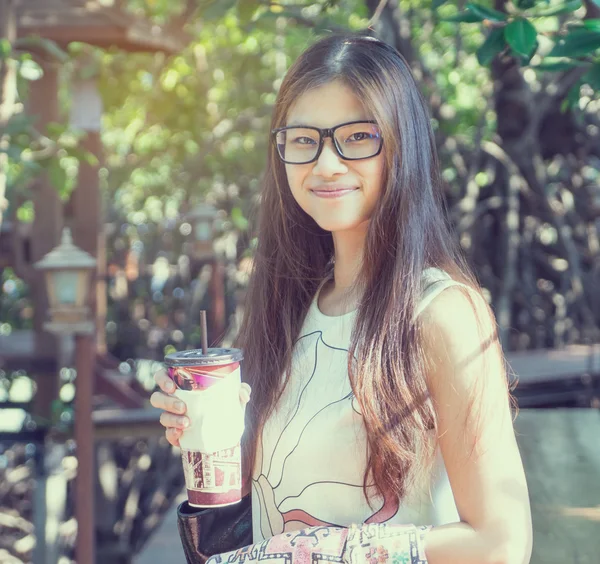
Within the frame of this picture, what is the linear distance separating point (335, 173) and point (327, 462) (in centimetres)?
42

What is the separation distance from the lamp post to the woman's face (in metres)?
2.97

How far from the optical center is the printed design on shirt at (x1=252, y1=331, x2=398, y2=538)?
126 cm

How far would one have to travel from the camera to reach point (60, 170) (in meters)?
3.51

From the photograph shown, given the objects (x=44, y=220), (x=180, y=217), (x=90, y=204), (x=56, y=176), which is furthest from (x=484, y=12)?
(x=180, y=217)

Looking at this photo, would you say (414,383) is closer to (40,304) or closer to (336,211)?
(336,211)

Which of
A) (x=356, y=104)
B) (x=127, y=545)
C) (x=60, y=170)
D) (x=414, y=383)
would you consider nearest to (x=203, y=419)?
(x=414, y=383)

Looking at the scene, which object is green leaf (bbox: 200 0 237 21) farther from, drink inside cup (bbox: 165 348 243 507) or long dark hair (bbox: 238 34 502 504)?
drink inside cup (bbox: 165 348 243 507)

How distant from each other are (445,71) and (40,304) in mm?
3027

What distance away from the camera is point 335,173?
1302 millimetres

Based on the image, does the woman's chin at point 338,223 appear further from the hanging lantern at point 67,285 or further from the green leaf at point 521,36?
the hanging lantern at point 67,285

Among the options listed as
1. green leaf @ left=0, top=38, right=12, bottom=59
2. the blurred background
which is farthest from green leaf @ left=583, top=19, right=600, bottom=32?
green leaf @ left=0, top=38, right=12, bottom=59

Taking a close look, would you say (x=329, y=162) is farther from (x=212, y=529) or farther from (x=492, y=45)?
(x=492, y=45)

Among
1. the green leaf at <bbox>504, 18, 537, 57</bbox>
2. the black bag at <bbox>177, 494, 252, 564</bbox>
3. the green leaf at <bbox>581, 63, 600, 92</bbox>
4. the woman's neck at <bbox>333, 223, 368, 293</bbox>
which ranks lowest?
the black bag at <bbox>177, 494, 252, 564</bbox>

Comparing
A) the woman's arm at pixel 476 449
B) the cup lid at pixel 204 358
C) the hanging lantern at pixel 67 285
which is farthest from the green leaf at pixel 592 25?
the hanging lantern at pixel 67 285
